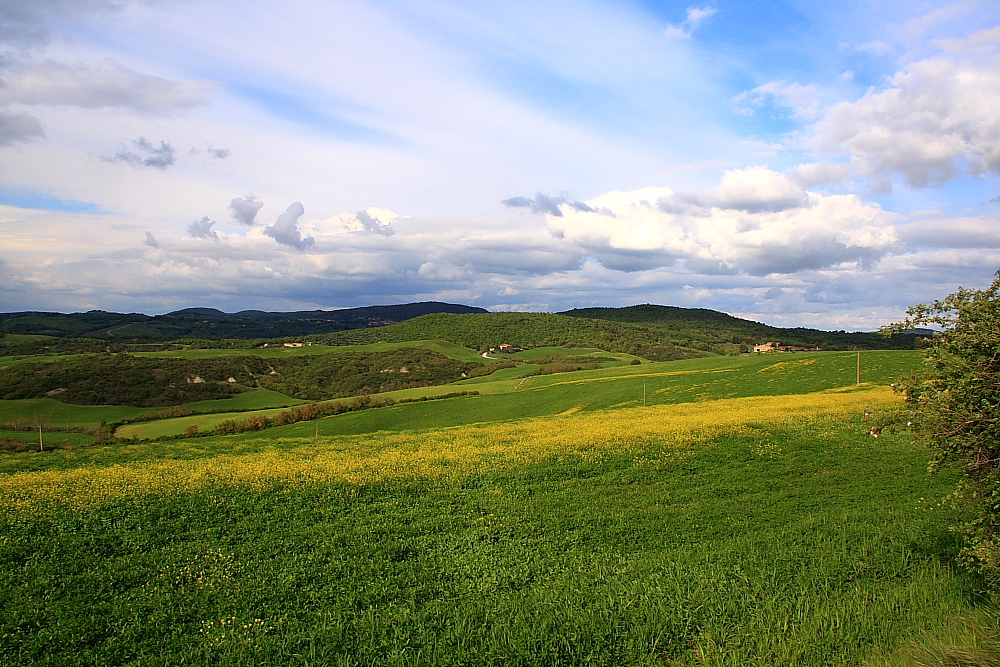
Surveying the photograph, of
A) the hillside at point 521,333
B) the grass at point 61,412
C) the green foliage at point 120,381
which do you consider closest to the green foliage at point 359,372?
the green foliage at point 120,381

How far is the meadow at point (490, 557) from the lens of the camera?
7.80 m

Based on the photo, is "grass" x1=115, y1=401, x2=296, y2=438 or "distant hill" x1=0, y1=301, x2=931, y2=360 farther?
"distant hill" x1=0, y1=301, x2=931, y2=360

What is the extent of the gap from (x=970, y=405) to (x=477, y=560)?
8.09 m

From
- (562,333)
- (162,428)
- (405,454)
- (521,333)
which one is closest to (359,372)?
(162,428)

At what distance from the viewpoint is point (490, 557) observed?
1044cm

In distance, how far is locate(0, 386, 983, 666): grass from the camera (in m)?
7.82

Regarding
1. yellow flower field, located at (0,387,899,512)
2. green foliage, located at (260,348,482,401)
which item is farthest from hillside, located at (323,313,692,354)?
yellow flower field, located at (0,387,899,512)

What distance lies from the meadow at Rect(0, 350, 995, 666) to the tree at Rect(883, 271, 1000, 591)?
0.66 m

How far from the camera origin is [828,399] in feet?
94.5

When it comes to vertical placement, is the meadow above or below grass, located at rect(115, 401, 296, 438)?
above

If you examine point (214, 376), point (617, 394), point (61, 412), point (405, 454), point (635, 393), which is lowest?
point (61, 412)

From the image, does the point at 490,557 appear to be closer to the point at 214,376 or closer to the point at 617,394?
the point at 617,394

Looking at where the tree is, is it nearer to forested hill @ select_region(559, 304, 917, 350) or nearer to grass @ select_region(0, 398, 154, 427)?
grass @ select_region(0, 398, 154, 427)

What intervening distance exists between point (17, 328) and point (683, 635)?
21688 cm
